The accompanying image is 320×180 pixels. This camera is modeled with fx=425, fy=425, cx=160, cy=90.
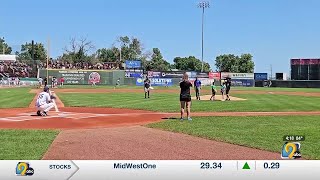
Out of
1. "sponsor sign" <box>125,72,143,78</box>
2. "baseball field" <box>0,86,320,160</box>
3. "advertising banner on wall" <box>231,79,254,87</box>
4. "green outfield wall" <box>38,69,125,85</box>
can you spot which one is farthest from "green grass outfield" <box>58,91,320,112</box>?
"advertising banner on wall" <box>231,79,254,87</box>

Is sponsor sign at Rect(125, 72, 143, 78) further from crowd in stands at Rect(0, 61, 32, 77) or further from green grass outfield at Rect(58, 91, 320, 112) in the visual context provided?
green grass outfield at Rect(58, 91, 320, 112)

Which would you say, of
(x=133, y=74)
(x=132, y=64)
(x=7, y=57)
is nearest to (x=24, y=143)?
(x=7, y=57)

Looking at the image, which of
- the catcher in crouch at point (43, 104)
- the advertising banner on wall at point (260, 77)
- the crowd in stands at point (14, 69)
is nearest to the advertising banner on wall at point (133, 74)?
the crowd in stands at point (14, 69)

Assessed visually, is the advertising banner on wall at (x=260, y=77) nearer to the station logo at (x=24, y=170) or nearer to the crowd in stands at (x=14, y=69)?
the crowd in stands at (x=14, y=69)

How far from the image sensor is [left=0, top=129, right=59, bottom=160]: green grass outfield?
5976 millimetres

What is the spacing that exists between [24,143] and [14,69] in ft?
135

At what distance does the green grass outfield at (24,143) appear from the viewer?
19.6ft

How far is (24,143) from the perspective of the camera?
7.36 metres

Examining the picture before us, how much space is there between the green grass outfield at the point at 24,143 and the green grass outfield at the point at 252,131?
282 centimetres

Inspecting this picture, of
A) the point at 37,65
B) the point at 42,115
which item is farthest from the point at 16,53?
the point at 42,115

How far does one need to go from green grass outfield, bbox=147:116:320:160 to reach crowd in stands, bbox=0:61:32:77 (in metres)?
36.9

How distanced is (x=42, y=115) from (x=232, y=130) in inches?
245

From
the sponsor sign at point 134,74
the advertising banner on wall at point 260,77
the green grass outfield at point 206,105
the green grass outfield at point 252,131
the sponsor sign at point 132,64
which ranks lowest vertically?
the green grass outfield at point 206,105

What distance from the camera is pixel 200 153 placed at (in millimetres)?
6086
